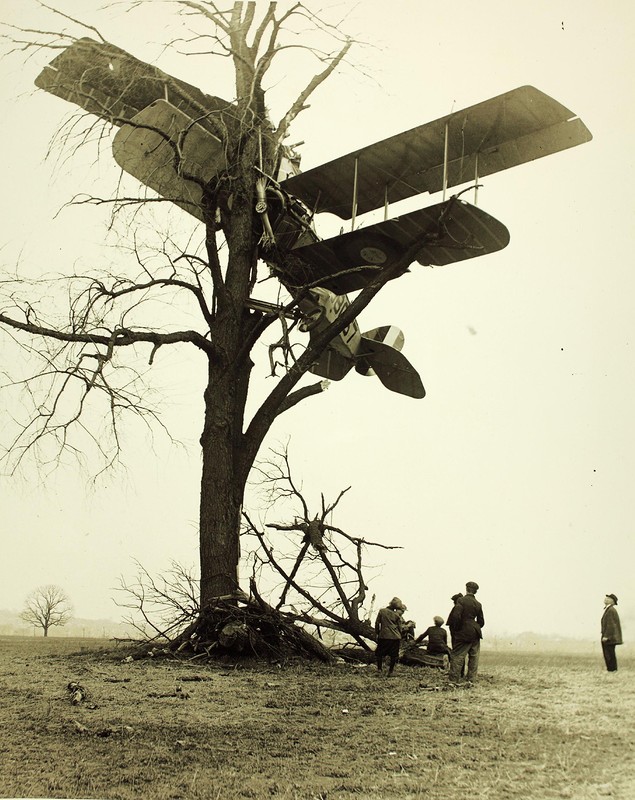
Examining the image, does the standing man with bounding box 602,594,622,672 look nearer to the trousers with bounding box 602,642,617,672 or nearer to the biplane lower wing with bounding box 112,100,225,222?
the trousers with bounding box 602,642,617,672

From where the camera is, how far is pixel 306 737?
4570 millimetres

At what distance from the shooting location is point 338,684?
22.0 feet

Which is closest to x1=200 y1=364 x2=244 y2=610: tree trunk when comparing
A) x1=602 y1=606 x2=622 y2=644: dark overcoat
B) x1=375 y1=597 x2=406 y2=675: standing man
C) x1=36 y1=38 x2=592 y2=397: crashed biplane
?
x1=36 y1=38 x2=592 y2=397: crashed biplane

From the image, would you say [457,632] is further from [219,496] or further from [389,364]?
[389,364]

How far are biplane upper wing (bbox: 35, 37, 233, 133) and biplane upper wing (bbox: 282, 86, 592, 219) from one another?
2014 millimetres

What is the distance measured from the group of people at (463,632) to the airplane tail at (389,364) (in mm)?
5690

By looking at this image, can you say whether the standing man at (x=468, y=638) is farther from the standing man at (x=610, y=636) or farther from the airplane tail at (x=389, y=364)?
the airplane tail at (x=389, y=364)

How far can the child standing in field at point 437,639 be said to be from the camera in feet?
29.5

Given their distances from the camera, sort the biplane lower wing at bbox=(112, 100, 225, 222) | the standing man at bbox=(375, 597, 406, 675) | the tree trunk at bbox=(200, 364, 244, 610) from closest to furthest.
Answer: the standing man at bbox=(375, 597, 406, 675) < the tree trunk at bbox=(200, 364, 244, 610) < the biplane lower wing at bbox=(112, 100, 225, 222)

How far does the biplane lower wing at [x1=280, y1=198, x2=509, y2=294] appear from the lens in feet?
27.7

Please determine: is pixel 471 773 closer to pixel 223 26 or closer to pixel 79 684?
pixel 79 684

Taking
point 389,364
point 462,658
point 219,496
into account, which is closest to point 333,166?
point 389,364

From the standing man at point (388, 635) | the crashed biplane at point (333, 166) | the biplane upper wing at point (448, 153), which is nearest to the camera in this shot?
the standing man at point (388, 635)

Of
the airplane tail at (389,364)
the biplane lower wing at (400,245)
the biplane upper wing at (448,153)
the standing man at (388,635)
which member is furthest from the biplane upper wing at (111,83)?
the standing man at (388,635)
